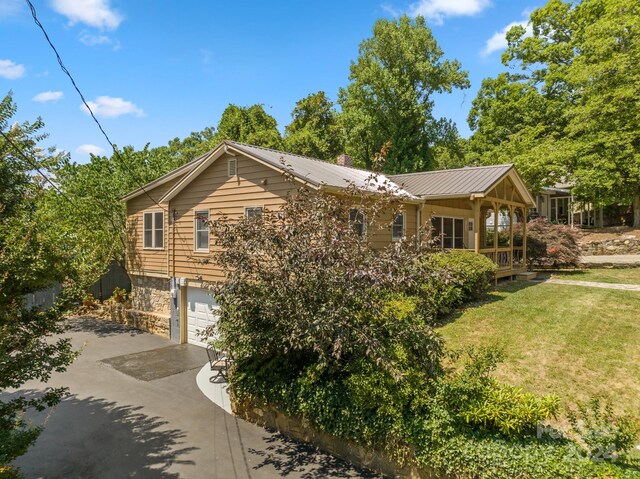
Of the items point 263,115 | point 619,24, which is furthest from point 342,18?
point 263,115

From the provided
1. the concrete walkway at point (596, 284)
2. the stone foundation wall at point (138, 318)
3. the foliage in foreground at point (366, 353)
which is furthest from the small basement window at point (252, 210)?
the concrete walkway at point (596, 284)

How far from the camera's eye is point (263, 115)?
35.8 meters

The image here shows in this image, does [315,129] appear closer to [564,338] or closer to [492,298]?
[492,298]

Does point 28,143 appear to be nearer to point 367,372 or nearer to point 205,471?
point 205,471

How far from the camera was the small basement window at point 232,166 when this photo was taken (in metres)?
13.4

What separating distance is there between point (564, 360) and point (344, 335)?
5579 mm

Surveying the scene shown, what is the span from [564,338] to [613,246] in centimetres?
1943

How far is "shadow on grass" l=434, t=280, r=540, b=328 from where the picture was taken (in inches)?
462

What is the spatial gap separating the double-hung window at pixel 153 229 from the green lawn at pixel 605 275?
17735 millimetres

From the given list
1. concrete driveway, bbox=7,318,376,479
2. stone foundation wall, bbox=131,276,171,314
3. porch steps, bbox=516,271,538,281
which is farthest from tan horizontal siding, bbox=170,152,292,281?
porch steps, bbox=516,271,538,281

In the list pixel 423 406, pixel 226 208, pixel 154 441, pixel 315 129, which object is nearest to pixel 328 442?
pixel 423 406

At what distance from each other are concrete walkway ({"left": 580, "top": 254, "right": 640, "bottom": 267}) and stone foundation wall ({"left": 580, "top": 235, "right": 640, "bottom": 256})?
0.48m

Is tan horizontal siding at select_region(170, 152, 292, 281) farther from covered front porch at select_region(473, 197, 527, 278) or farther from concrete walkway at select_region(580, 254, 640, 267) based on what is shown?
concrete walkway at select_region(580, 254, 640, 267)

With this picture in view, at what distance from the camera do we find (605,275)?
693 inches
